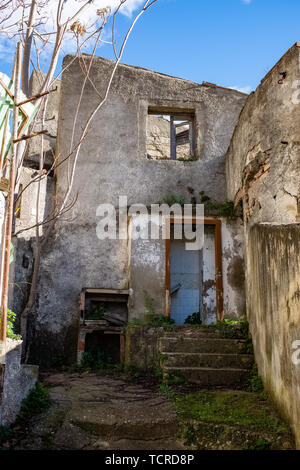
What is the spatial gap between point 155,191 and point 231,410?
5489 mm

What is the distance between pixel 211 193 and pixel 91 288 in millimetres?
3258

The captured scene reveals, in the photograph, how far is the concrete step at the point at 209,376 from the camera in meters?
5.63

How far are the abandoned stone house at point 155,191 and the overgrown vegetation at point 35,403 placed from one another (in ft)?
9.50

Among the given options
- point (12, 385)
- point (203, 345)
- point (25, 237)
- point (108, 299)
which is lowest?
point (12, 385)

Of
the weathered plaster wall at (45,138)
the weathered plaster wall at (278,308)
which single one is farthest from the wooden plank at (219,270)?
the weathered plaster wall at (45,138)

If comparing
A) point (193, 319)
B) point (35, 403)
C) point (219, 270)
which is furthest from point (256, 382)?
point (193, 319)

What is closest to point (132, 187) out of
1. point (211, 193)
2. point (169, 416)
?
point (211, 193)

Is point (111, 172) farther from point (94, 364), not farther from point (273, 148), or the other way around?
point (94, 364)

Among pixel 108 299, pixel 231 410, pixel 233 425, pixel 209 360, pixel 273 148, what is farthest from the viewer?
pixel 108 299

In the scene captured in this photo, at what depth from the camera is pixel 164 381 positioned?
18.7 feet

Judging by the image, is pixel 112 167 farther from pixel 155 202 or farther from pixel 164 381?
pixel 164 381

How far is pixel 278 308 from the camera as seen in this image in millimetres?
4410

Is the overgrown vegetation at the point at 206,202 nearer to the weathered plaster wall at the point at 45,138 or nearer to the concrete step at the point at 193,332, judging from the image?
the concrete step at the point at 193,332

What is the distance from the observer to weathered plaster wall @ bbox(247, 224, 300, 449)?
3936 mm
